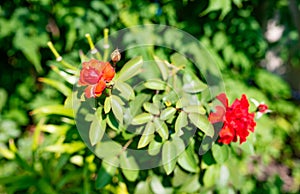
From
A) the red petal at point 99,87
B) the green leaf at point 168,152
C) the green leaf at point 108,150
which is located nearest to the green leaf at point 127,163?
the green leaf at point 108,150

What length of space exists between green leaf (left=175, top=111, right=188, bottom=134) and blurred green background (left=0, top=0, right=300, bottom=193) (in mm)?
457

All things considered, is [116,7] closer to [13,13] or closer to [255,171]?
[13,13]

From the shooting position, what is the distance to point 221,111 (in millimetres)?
1168

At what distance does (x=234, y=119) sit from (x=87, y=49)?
1053 mm

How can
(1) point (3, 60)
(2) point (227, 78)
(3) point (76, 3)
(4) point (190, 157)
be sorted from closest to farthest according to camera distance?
(4) point (190, 157)
(2) point (227, 78)
(3) point (76, 3)
(1) point (3, 60)

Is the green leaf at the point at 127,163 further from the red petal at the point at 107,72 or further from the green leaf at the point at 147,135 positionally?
the red petal at the point at 107,72

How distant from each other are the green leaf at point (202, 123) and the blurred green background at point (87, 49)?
400 millimetres

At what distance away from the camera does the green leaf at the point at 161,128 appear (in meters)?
1.12

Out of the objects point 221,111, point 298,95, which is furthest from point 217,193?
point 298,95

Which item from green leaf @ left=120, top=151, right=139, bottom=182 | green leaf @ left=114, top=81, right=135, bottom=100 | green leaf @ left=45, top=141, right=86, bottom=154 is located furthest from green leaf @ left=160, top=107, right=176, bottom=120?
green leaf @ left=45, top=141, right=86, bottom=154

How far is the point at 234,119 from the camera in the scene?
115 cm

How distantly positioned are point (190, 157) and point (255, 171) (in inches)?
49.6

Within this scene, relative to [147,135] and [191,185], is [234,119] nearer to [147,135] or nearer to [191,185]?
[147,135]

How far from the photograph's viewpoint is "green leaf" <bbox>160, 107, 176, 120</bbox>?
1114 millimetres
